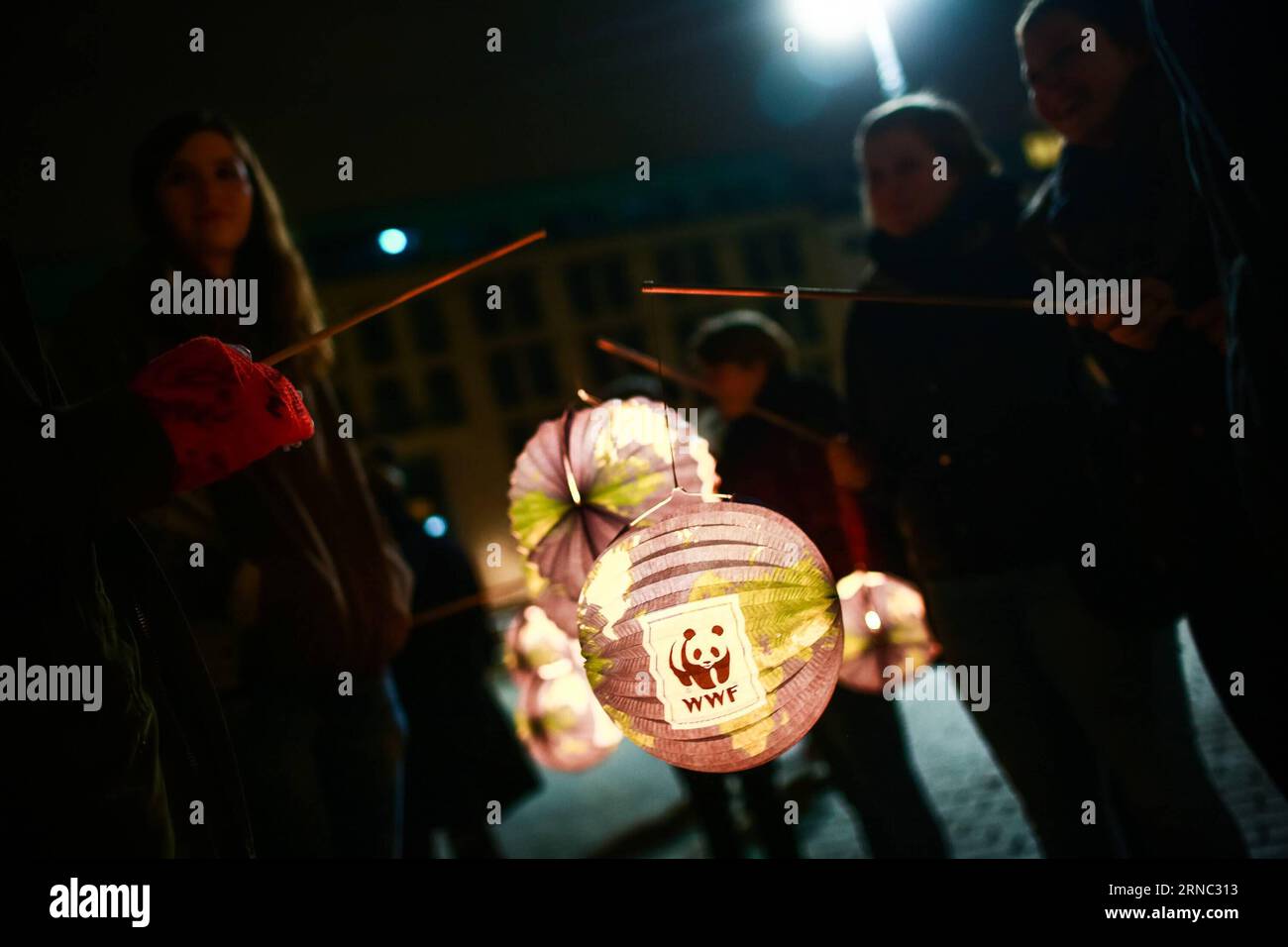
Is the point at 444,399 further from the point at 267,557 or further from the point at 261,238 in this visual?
the point at 267,557

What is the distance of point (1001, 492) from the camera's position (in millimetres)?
2764

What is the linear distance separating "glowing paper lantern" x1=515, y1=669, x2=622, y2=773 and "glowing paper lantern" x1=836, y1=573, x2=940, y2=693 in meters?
0.97

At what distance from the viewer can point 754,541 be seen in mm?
2006

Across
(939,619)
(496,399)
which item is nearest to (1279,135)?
(939,619)

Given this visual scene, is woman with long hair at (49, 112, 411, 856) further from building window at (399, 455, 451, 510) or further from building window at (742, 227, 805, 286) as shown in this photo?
building window at (399, 455, 451, 510)

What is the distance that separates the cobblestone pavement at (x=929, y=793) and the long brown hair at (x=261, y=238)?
2476 millimetres

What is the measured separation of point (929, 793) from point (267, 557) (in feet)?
13.5

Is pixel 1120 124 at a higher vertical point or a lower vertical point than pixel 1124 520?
higher

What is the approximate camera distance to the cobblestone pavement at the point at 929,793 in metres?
4.00
